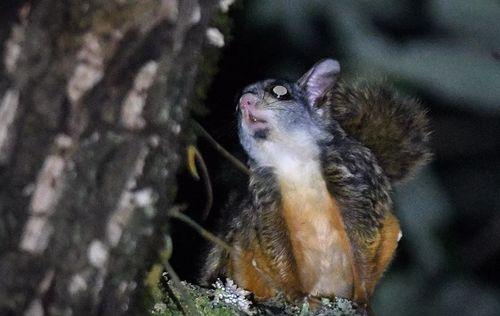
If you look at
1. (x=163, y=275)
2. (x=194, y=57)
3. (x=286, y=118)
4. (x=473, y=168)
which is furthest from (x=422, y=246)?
(x=194, y=57)

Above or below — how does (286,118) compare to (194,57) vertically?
below

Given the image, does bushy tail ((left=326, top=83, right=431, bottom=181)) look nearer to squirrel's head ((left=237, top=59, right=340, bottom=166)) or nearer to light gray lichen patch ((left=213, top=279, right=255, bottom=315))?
squirrel's head ((left=237, top=59, right=340, bottom=166))

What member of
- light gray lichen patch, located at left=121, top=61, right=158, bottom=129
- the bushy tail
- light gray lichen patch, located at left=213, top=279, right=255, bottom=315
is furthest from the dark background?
light gray lichen patch, located at left=121, top=61, right=158, bottom=129

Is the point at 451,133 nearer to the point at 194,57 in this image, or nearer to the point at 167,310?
the point at 167,310

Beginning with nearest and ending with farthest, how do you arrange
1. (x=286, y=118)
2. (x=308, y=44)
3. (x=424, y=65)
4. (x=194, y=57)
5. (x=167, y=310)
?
(x=194, y=57) < (x=167, y=310) < (x=286, y=118) < (x=424, y=65) < (x=308, y=44)

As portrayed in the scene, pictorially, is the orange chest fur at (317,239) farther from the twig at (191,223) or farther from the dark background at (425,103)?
the twig at (191,223)

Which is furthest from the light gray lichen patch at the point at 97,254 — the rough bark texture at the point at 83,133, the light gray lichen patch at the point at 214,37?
the light gray lichen patch at the point at 214,37

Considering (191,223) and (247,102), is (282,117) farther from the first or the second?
(191,223)
